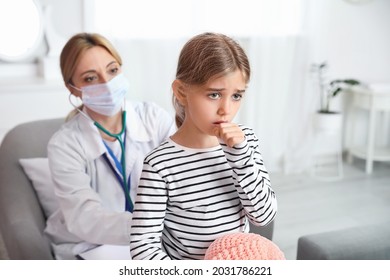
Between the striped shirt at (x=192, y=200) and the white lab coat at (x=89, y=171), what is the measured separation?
305 mm

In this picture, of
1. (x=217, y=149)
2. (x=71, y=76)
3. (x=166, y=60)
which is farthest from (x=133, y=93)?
(x=217, y=149)

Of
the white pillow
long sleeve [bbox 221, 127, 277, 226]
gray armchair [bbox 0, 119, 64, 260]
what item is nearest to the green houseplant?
gray armchair [bbox 0, 119, 64, 260]

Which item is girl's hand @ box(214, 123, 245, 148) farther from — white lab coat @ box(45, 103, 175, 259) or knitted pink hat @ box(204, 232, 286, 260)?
white lab coat @ box(45, 103, 175, 259)

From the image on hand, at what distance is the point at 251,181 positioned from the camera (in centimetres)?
61

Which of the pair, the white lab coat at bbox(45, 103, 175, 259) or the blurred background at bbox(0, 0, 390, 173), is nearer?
the white lab coat at bbox(45, 103, 175, 259)

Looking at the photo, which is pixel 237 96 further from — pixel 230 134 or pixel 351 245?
pixel 351 245

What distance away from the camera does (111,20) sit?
208 cm

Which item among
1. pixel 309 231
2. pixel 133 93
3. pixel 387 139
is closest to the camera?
pixel 309 231

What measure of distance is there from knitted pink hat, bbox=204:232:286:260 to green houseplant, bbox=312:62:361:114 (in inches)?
73.5

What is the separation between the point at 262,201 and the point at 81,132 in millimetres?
541

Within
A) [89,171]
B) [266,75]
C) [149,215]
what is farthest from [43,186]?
[266,75]

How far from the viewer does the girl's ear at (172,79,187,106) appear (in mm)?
622

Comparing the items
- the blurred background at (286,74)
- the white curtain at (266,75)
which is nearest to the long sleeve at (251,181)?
the blurred background at (286,74)

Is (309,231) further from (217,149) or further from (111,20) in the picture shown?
(111,20)
